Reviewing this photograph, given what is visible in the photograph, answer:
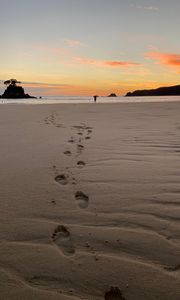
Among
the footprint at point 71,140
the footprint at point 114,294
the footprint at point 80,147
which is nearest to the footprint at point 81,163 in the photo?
the footprint at point 80,147

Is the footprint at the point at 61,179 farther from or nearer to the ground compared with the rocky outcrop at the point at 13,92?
nearer to the ground

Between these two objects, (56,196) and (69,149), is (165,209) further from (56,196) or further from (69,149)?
(69,149)

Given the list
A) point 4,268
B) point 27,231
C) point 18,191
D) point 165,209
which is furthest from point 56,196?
point 4,268

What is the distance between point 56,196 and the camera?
2916 millimetres

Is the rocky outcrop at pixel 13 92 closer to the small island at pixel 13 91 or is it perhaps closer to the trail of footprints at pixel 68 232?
the small island at pixel 13 91

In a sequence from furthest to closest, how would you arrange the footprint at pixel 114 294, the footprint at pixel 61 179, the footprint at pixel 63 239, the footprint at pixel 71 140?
the footprint at pixel 71 140
the footprint at pixel 61 179
the footprint at pixel 63 239
the footprint at pixel 114 294

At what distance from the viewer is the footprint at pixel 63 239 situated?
6.61ft

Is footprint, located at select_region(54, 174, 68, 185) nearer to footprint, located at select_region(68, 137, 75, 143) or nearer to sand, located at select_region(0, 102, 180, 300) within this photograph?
sand, located at select_region(0, 102, 180, 300)

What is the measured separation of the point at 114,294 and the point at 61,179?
75.2 inches

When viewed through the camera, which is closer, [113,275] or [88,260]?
[113,275]

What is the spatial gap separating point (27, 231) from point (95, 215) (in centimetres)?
54

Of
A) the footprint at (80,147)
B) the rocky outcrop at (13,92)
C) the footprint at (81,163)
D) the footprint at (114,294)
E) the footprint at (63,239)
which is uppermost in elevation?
the rocky outcrop at (13,92)

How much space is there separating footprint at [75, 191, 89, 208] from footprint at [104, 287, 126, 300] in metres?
1.08

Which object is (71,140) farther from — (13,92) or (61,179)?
(13,92)
